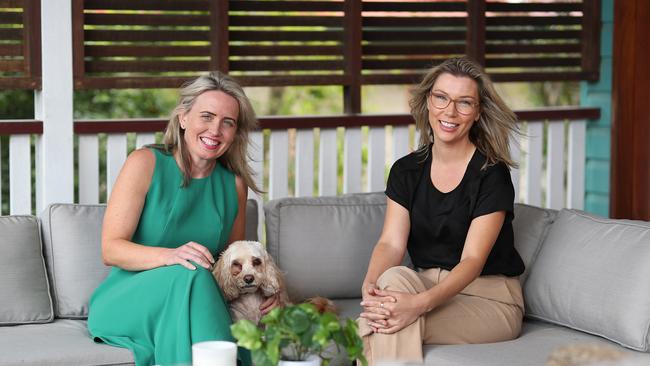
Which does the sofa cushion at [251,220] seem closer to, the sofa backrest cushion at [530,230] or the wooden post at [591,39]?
the sofa backrest cushion at [530,230]

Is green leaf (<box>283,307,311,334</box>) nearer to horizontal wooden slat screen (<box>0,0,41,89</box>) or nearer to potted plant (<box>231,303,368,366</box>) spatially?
potted plant (<box>231,303,368,366</box>)

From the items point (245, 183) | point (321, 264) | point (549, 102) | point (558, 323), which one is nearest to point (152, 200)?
point (245, 183)

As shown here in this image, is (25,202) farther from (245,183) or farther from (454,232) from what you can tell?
(454,232)

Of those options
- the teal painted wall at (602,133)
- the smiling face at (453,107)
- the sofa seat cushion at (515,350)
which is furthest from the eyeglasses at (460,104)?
the teal painted wall at (602,133)

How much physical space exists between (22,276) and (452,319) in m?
1.45

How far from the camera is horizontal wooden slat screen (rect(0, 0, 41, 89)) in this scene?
430cm

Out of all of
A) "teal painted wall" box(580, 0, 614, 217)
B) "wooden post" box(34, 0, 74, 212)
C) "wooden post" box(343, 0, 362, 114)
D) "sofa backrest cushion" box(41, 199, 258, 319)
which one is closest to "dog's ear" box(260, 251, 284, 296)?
"sofa backrest cushion" box(41, 199, 258, 319)

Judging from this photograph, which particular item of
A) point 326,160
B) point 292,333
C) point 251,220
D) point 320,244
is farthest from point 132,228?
point 326,160

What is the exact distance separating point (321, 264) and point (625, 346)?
116 centimetres

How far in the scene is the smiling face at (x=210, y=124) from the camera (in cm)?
351

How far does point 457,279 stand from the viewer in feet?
10.9

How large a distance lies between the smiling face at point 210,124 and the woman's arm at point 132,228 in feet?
0.50

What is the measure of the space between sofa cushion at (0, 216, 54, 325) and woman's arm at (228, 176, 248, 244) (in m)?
0.66

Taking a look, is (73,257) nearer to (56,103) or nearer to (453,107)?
(56,103)
